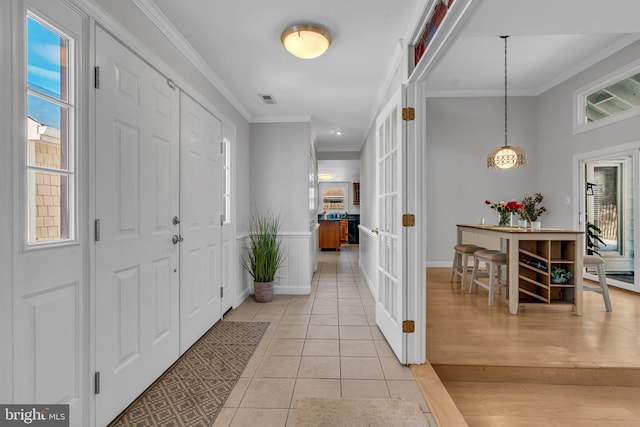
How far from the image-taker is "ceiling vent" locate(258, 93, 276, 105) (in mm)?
3432

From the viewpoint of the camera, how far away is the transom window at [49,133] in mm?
1211

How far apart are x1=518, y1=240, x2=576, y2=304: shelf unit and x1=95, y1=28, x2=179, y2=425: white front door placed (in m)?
3.36

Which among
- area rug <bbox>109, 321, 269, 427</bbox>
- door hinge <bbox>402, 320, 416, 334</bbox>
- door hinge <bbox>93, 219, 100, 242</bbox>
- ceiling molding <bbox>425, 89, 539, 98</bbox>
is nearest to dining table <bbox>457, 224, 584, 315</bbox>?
door hinge <bbox>402, 320, 416, 334</bbox>

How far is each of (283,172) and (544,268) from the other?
3.20 metres

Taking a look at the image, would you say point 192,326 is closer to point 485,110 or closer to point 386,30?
point 386,30

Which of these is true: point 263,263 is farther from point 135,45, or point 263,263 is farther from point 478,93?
point 478,93

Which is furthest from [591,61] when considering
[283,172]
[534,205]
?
[283,172]

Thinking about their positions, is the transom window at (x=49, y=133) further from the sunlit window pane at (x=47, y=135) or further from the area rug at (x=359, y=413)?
the area rug at (x=359, y=413)

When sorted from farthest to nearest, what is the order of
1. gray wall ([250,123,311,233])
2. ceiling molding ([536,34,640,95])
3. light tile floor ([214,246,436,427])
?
gray wall ([250,123,311,233]) < ceiling molding ([536,34,640,95]) < light tile floor ([214,246,436,427])

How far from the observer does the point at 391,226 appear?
2.57 meters

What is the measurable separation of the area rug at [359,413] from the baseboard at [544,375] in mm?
579

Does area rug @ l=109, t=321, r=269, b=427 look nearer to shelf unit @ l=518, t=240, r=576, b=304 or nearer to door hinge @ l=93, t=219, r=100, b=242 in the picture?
door hinge @ l=93, t=219, r=100, b=242

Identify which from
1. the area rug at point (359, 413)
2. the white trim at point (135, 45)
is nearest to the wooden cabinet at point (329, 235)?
the white trim at point (135, 45)

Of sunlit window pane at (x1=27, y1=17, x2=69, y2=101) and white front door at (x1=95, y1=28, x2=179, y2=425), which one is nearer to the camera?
sunlit window pane at (x1=27, y1=17, x2=69, y2=101)
